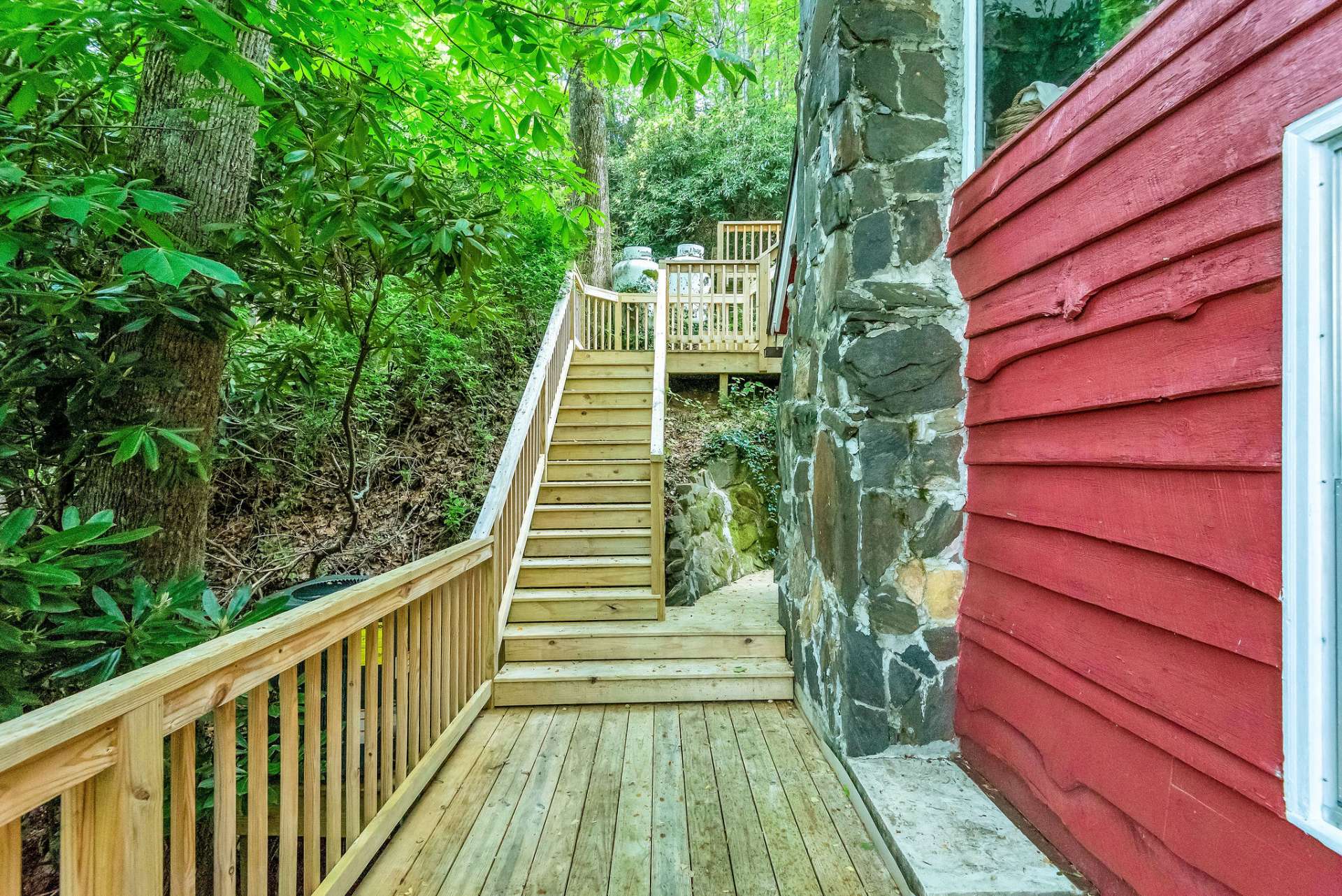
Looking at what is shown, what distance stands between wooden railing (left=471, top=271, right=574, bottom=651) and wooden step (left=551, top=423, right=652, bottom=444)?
0.37ft

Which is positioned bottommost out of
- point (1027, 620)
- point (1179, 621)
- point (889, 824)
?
point (889, 824)

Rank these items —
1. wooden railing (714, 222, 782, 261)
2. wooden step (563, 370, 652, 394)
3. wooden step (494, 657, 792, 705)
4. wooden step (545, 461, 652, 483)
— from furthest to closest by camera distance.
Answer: wooden railing (714, 222, 782, 261) → wooden step (563, 370, 652, 394) → wooden step (545, 461, 652, 483) → wooden step (494, 657, 792, 705)

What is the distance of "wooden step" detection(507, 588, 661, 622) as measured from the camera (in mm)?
3199

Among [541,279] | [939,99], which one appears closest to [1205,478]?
[939,99]

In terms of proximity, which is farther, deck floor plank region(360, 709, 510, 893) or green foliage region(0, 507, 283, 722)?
deck floor plank region(360, 709, 510, 893)

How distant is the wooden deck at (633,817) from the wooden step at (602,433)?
2.50m

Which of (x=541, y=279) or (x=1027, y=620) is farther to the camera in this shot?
(x=541, y=279)

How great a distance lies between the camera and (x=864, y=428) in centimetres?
205

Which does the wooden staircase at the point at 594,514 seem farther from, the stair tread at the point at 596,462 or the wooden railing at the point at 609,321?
the wooden railing at the point at 609,321

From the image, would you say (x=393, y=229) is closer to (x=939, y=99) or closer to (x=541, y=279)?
(x=939, y=99)

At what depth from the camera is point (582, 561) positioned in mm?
3512

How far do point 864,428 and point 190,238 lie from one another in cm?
247

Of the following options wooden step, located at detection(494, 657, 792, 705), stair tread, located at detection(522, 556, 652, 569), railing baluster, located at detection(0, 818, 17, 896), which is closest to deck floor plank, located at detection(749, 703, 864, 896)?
wooden step, located at detection(494, 657, 792, 705)

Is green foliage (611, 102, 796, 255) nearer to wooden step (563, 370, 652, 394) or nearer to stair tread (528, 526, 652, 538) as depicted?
→ wooden step (563, 370, 652, 394)
